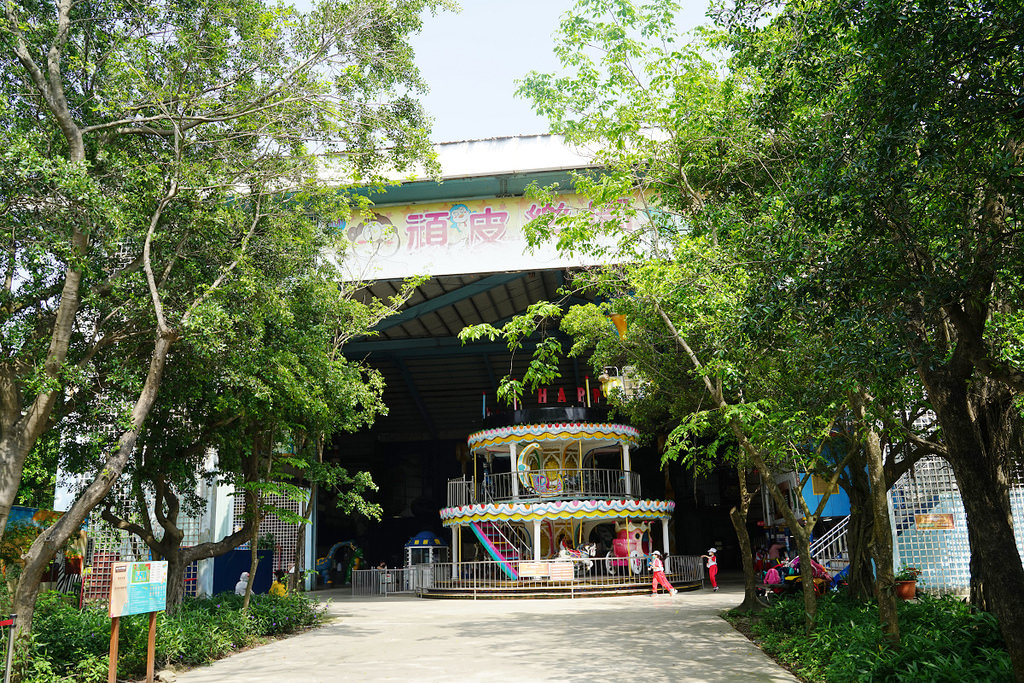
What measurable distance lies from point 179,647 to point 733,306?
7.41 metres

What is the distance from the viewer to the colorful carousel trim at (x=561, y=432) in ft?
76.9

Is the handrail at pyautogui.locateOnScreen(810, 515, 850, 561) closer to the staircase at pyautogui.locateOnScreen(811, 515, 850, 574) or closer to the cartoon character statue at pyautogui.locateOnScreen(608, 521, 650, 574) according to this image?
the staircase at pyautogui.locateOnScreen(811, 515, 850, 574)

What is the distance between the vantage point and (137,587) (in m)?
7.25

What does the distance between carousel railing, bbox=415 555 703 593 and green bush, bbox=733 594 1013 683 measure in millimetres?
10534

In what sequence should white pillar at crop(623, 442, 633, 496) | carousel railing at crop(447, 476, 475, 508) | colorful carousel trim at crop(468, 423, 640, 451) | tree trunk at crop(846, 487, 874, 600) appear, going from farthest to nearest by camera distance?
carousel railing at crop(447, 476, 475, 508) < colorful carousel trim at crop(468, 423, 640, 451) < white pillar at crop(623, 442, 633, 496) < tree trunk at crop(846, 487, 874, 600)

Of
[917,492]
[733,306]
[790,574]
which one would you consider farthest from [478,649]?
[917,492]

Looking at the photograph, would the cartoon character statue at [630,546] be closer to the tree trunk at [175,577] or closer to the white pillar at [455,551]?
the white pillar at [455,551]

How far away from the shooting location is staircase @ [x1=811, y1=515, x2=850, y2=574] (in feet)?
55.1

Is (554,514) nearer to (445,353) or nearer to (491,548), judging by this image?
(491,548)

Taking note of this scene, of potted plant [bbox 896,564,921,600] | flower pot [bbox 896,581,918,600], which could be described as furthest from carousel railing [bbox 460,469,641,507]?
flower pot [bbox 896,581,918,600]

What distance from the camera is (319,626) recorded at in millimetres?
13594

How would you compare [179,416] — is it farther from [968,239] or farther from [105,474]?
[968,239]

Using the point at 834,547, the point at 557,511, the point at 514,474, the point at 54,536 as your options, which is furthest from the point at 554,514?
the point at 54,536

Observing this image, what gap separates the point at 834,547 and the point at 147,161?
17099 mm
